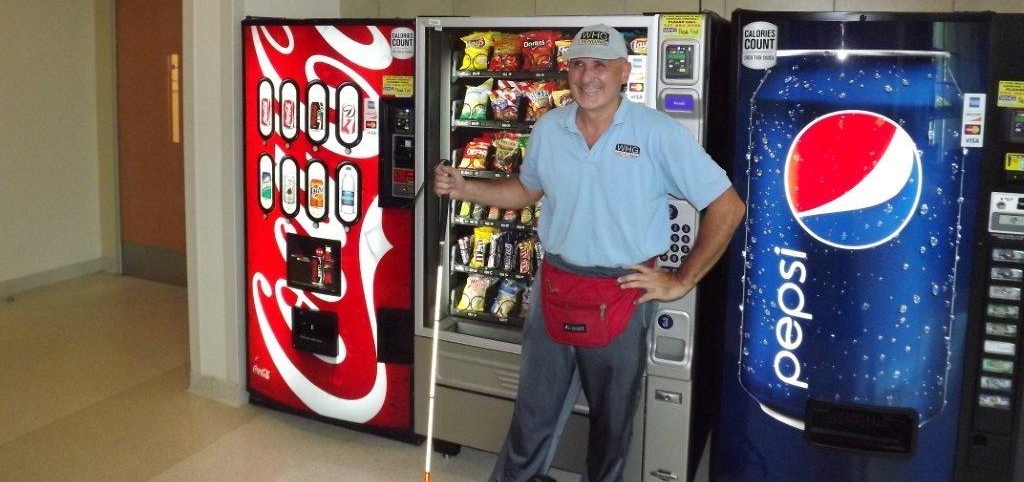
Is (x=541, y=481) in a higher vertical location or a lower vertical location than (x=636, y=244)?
lower

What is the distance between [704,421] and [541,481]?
903mm

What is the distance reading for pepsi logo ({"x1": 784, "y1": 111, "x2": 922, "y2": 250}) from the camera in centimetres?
282

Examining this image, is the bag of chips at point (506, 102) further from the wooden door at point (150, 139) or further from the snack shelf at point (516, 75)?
the wooden door at point (150, 139)

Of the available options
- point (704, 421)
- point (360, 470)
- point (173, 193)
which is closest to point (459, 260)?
point (360, 470)

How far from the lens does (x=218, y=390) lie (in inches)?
165

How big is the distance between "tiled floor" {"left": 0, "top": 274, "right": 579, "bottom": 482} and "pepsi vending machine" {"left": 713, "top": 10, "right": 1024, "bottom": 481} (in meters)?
1.02

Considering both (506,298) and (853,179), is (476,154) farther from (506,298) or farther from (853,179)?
(853,179)

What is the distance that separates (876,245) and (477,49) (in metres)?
1.51

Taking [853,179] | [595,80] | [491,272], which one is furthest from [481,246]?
[853,179]

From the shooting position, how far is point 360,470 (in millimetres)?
3523

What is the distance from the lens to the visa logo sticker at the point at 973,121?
8.96 feet

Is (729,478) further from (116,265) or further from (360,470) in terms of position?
(116,265)

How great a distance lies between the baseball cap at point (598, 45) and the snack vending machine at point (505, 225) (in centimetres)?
33

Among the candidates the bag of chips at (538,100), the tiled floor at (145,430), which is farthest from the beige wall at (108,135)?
the bag of chips at (538,100)
